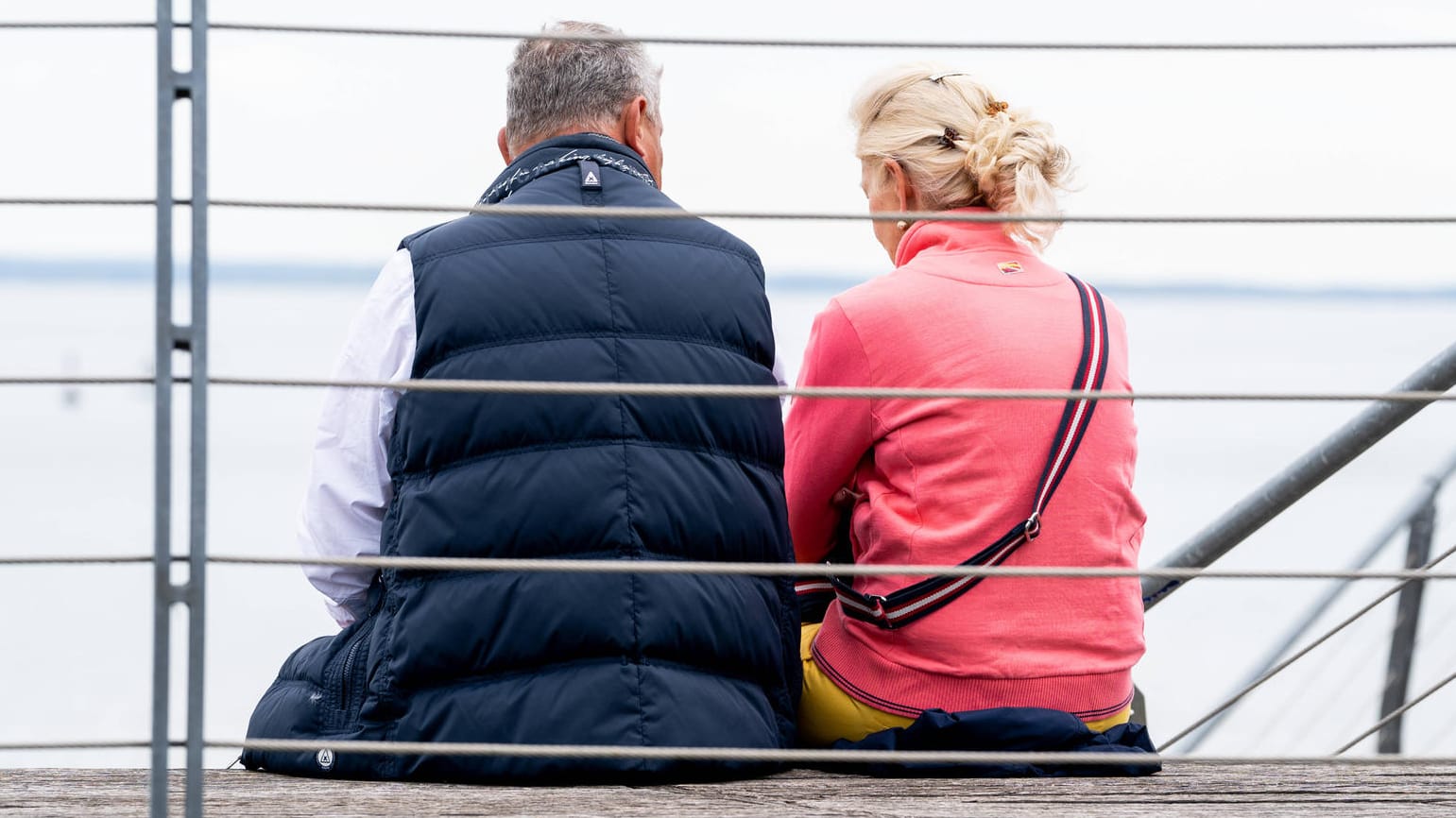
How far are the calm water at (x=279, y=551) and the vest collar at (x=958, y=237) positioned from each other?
838mm

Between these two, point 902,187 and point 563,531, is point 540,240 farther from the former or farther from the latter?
point 902,187

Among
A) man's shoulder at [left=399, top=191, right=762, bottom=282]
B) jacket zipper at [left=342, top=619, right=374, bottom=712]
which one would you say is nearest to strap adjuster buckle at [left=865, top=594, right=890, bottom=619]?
man's shoulder at [left=399, top=191, right=762, bottom=282]

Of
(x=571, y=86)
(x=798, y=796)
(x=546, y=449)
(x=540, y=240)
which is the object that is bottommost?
(x=798, y=796)

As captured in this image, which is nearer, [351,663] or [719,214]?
[719,214]

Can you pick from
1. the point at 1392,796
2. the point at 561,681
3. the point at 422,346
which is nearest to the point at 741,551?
the point at 561,681

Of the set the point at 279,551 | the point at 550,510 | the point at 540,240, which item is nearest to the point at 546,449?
the point at 550,510

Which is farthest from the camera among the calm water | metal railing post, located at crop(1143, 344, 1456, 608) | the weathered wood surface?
the calm water

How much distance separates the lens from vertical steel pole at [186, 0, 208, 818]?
4.15ft

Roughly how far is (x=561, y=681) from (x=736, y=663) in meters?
0.19

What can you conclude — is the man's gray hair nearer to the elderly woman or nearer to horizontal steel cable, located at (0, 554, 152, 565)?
the elderly woman

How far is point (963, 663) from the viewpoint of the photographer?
1714 millimetres

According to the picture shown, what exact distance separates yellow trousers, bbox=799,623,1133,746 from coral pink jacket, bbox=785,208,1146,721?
0.01 metres

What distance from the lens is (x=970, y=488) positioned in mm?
1726

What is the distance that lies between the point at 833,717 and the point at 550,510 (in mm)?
433
